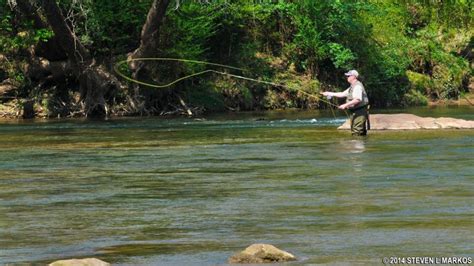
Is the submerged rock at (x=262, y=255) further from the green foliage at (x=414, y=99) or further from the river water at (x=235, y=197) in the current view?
the green foliage at (x=414, y=99)

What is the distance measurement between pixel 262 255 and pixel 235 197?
15.1 feet

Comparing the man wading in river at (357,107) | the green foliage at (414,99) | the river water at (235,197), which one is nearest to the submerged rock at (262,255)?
the river water at (235,197)

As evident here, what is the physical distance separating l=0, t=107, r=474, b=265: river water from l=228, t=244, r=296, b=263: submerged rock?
0.21m

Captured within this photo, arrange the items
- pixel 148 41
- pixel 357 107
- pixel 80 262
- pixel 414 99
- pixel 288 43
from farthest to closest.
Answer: pixel 414 99 < pixel 288 43 < pixel 148 41 < pixel 357 107 < pixel 80 262

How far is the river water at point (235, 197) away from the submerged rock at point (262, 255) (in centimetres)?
21

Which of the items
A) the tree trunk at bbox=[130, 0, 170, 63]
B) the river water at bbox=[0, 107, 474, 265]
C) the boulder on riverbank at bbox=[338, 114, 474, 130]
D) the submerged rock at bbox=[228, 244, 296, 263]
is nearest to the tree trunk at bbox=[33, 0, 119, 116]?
the tree trunk at bbox=[130, 0, 170, 63]

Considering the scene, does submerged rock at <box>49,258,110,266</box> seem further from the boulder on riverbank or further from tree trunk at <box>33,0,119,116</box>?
tree trunk at <box>33,0,119,116</box>

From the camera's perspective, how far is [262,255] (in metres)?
8.91

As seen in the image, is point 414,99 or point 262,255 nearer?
point 262,255

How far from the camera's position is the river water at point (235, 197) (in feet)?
32.2

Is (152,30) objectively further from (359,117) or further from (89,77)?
(359,117)

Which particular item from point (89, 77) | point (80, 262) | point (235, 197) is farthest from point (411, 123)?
point (80, 262)

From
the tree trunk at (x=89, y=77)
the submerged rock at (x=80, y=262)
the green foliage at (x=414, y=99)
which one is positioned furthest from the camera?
the green foliage at (x=414, y=99)

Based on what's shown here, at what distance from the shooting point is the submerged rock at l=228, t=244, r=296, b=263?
8898 mm
